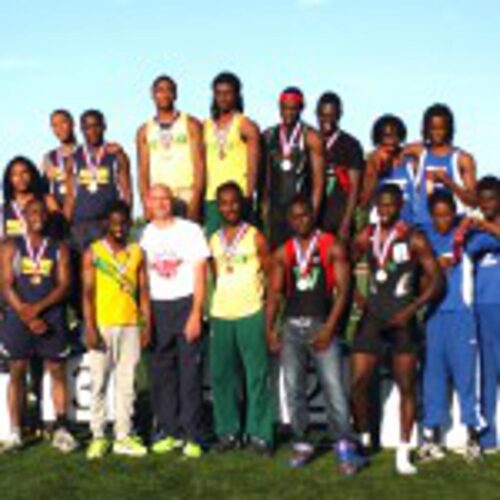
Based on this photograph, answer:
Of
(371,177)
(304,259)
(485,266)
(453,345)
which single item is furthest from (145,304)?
(485,266)

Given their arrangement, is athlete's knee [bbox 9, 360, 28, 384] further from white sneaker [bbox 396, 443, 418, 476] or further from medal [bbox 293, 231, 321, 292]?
white sneaker [bbox 396, 443, 418, 476]

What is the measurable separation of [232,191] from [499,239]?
220cm

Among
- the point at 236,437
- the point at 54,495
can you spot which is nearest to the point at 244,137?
the point at 236,437

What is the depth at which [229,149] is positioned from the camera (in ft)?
26.2

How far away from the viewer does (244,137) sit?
795 cm

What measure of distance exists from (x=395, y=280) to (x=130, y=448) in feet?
8.53

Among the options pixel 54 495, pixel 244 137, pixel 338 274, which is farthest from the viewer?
pixel 244 137

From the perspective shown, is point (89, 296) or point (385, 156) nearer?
point (89, 296)

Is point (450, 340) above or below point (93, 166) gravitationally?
below

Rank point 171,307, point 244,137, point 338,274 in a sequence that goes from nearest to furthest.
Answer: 1. point 338,274
2. point 171,307
3. point 244,137

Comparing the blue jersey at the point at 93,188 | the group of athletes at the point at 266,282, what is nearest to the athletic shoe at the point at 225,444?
the group of athletes at the point at 266,282

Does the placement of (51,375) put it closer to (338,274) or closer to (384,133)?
(338,274)

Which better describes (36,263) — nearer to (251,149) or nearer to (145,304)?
(145,304)

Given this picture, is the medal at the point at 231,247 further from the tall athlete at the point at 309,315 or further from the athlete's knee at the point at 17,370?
the athlete's knee at the point at 17,370
